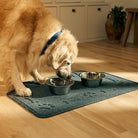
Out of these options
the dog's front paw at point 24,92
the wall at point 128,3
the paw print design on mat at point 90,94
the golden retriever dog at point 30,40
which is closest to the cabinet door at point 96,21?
the wall at point 128,3

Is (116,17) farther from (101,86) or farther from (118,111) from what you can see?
(118,111)

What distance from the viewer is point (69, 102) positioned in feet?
5.80

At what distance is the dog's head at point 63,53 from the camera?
184 centimetres

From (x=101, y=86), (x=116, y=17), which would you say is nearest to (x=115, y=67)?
(x=101, y=86)

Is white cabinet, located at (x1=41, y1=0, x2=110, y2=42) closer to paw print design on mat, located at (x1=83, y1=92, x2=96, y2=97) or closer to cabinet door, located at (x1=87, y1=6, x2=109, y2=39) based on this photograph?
cabinet door, located at (x1=87, y1=6, x2=109, y2=39)

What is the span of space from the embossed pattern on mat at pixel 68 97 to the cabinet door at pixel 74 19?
2417 millimetres

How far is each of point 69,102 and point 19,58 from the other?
28.7 inches

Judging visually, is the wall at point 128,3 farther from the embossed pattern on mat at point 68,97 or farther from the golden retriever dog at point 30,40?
the golden retriever dog at point 30,40

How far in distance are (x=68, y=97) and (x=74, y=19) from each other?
9.77 ft

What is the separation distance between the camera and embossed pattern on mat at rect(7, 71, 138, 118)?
5.44 feet

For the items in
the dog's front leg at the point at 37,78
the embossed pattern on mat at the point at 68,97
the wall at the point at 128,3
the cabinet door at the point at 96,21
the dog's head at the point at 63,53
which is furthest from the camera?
the cabinet door at the point at 96,21

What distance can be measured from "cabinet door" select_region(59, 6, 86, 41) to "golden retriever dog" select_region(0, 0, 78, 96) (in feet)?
7.93

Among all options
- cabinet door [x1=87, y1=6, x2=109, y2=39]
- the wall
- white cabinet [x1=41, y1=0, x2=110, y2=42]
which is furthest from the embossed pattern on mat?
cabinet door [x1=87, y1=6, x2=109, y2=39]

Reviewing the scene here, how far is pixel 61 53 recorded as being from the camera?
1.85 metres
